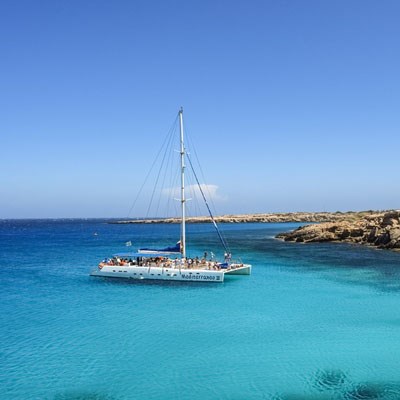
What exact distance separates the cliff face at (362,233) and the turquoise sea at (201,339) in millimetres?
31853

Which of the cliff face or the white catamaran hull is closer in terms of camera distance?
the white catamaran hull

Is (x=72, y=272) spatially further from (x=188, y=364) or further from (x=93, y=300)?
(x=188, y=364)

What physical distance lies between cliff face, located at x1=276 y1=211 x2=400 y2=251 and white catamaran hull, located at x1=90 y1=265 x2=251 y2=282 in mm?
38756

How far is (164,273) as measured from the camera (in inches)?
1636

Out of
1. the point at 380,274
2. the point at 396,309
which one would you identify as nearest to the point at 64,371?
the point at 396,309

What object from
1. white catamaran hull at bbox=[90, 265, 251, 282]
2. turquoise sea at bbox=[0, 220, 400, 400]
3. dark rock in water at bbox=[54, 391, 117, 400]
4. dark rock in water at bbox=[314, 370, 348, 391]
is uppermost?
white catamaran hull at bbox=[90, 265, 251, 282]

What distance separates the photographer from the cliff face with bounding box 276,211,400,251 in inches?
2840

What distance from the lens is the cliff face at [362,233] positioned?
7212cm

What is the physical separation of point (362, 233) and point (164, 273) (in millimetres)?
58715

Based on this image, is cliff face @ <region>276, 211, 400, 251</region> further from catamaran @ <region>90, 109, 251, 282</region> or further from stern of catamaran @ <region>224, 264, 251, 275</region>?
catamaran @ <region>90, 109, 251, 282</region>

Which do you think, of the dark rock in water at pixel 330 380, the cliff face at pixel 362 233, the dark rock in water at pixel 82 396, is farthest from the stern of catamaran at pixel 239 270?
the cliff face at pixel 362 233

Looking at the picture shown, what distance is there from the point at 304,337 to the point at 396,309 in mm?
10036

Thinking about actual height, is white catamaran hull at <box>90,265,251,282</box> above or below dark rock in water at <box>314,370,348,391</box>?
above

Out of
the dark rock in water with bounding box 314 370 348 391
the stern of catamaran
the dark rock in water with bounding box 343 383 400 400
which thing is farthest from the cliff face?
the dark rock in water with bounding box 343 383 400 400
